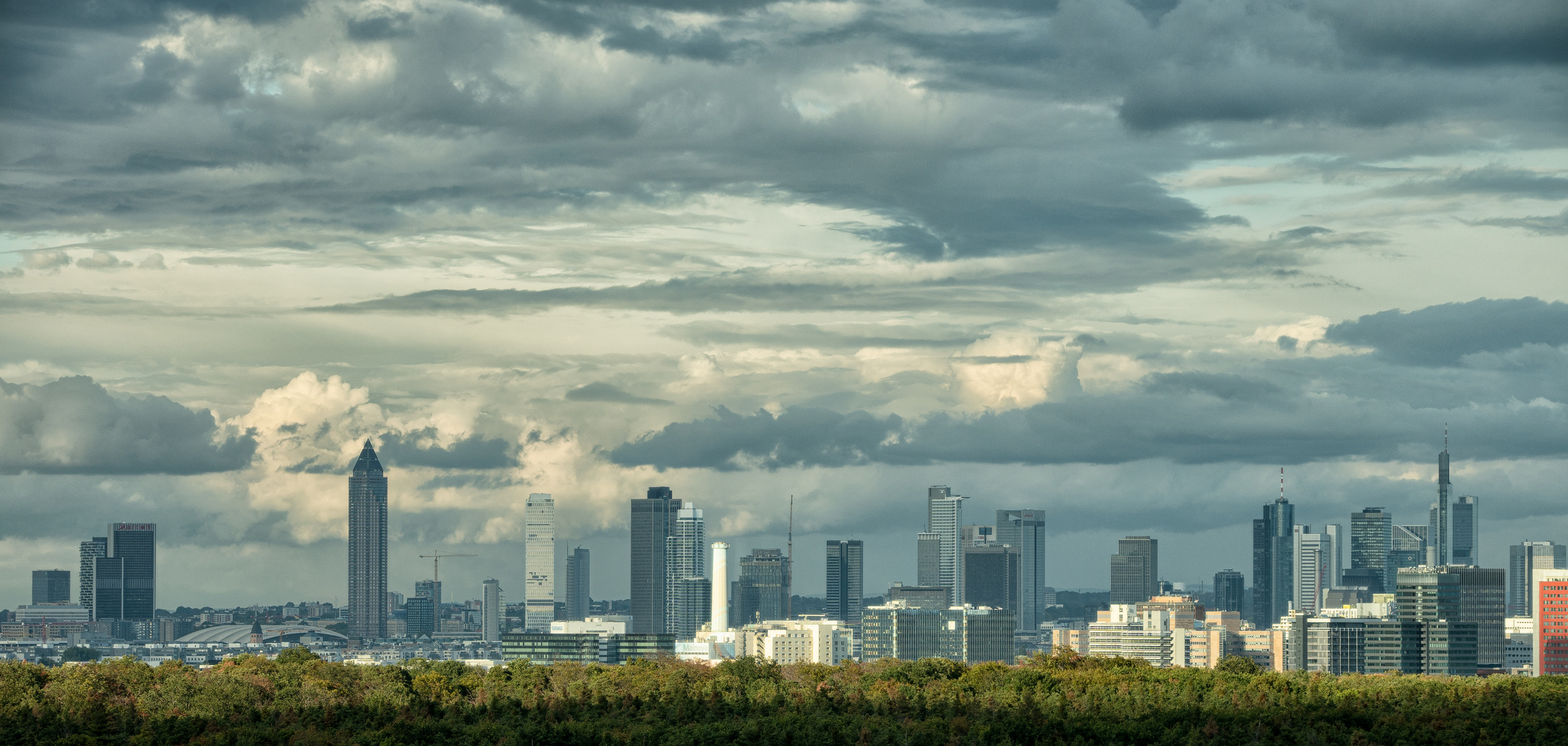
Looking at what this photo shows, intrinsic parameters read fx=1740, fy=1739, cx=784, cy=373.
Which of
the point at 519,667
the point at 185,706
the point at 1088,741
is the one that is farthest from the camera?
the point at 519,667

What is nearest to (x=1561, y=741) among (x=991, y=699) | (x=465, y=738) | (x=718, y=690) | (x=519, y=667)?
(x=991, y=699)

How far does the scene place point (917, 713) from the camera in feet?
376

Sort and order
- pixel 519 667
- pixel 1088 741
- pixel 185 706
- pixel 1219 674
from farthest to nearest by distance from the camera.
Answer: pixel 519 667, pixel 1219 674, pixel 185 706, pixel 1088 741

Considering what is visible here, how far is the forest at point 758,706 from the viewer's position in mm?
98000

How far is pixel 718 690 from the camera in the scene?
401ft

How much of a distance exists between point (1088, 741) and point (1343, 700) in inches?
1192

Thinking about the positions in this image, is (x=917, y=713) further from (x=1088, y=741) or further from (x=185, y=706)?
(x=185, y=706)

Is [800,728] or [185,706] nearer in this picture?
[800,728]

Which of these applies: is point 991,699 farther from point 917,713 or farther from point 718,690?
point 718,690

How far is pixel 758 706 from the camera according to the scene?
118000mm

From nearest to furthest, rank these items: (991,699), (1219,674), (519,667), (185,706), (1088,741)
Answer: (1088,741) < (185,706) < (991,699) < (1219,674) < (519,667)

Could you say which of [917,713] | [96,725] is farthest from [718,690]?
[96,725]

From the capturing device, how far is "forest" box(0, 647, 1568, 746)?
322 feet

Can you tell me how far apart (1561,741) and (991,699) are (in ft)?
117
